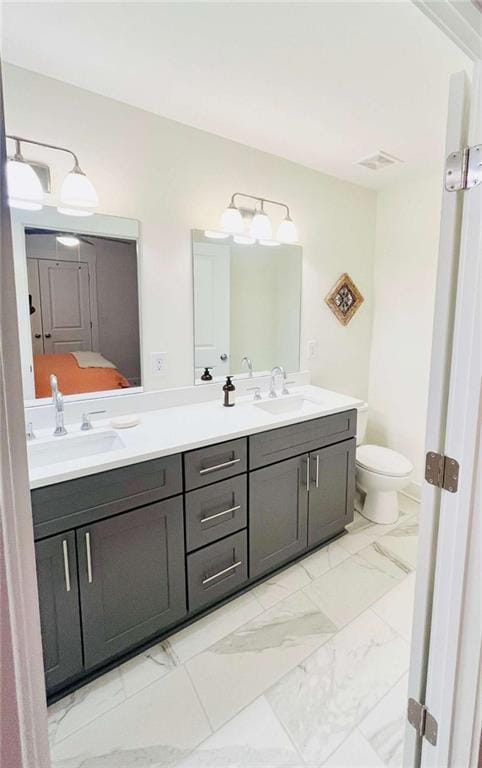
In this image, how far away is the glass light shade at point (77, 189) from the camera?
1.58 meters

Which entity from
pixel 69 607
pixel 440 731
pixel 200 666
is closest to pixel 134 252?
pixel 69 607

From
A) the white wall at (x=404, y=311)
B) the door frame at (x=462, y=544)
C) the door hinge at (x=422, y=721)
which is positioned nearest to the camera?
the door frame at (x=462, y=544)

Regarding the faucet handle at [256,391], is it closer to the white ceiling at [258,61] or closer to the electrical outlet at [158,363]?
the electrical outlet at [158,363]

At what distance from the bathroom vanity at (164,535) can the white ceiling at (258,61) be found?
1516 millimetres

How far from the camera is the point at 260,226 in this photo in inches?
88.4

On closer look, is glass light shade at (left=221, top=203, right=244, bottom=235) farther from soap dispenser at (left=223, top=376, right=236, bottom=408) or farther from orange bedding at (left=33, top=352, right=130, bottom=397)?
orange bedding at (left=33, top=352, right=130, bottom=397)

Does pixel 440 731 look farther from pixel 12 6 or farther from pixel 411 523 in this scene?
pixel 12 6

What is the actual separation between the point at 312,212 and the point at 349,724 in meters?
2.68

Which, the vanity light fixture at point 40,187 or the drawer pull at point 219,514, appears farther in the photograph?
the drawer pull at point 219,514

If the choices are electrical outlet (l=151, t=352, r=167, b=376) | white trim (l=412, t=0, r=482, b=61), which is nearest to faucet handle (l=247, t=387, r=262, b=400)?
electrical outlet (l=151, t=352, r=167, b=376)

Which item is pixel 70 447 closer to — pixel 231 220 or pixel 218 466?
pixel 218 466

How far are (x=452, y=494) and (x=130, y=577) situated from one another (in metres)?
1.23

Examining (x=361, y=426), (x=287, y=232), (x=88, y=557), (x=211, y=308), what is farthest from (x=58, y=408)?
(x=361, y=426)

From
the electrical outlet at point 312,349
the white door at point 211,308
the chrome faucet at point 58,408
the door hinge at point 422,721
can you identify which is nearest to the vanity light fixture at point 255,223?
the white door at point 211,308
